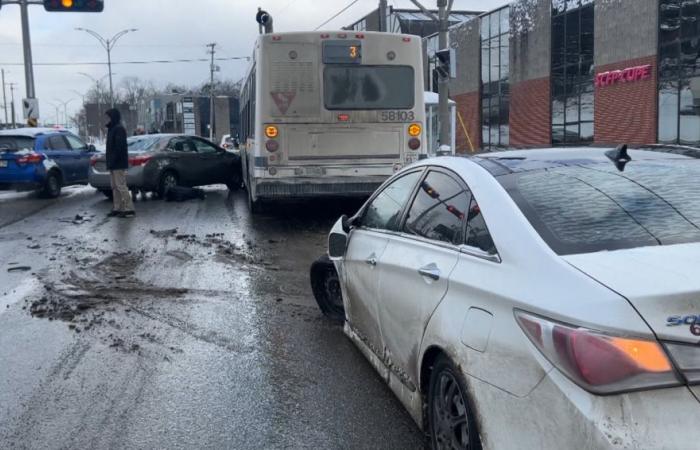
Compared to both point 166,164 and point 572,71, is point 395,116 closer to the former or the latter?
point 166,164

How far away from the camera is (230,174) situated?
17.8m

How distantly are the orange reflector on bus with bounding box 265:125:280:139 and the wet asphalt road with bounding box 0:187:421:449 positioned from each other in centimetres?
188

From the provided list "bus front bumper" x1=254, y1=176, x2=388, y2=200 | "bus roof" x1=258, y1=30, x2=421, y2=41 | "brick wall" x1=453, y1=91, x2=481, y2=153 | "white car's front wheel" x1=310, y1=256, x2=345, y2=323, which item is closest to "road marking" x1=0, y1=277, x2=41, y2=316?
"white car's front wheel" x1=310, y1=256, x2=345, y2=323

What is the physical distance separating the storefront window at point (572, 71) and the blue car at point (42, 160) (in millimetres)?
21007

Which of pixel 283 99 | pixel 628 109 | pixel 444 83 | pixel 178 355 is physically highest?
pixel 444 83

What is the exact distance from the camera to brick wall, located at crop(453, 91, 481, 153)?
39906 mm

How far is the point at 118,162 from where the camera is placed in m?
13.2

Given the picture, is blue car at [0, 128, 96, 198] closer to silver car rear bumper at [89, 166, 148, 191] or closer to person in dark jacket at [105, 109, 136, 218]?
silver car rear bumper at [89, 166, 148, 191]

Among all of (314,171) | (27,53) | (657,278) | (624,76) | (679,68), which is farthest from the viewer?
(624,76)

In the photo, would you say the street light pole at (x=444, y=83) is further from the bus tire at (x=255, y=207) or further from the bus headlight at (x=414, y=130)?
the bus tire at (x=255, y=207)

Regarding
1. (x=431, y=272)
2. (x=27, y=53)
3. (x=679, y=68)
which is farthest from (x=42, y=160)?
(x=679, y=68)

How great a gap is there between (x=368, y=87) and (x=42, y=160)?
29.4 ft

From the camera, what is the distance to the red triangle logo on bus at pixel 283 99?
1109cm

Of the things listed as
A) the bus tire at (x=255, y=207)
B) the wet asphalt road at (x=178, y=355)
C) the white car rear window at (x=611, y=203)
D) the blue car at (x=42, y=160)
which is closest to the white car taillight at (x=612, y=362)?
the white car rear window at (x=611, y=203)
